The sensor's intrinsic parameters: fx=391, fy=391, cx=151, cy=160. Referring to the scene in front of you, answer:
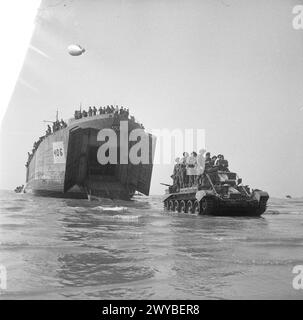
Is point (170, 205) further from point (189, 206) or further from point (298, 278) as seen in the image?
point (298, 278)

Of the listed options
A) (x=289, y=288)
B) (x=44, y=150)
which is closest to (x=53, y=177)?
(x=44, y=150)

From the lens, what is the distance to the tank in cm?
1889

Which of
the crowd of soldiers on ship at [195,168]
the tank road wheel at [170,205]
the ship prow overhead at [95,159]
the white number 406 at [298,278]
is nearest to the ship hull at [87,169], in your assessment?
the ship prow overhead at [95,159]

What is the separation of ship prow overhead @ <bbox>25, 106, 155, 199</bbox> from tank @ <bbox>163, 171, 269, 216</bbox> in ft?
41.0

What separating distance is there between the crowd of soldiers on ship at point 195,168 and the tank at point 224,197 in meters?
0.27

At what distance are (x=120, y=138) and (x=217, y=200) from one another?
16341mm

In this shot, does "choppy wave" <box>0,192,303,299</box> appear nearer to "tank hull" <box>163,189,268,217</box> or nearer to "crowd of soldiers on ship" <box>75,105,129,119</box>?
"tank hull" <box>163,189,268,217</box>

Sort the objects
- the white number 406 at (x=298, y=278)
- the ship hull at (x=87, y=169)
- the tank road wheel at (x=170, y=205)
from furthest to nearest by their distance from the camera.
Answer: the ship hull at (x=87, y=169) < the tank road wheel at (x=170, y=205) < the white number 406 at (x=298, y=278)

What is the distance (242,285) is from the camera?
546 cm

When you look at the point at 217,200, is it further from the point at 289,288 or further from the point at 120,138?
the point at 120,138

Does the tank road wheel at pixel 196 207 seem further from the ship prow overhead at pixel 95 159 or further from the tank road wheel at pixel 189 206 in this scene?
the ship prow overhead at pixel 95 159

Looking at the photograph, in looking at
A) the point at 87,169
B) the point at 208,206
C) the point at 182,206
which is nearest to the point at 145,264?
the point at 208,206

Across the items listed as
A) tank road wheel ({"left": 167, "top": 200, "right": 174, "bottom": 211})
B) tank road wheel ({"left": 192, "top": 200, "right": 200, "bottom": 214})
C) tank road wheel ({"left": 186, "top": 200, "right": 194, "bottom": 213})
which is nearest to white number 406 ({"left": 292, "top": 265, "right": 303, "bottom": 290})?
tank road wheel ({"left": 192, "top": 200, "right": 200, "bottom": 214})

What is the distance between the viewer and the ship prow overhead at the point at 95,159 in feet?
105
